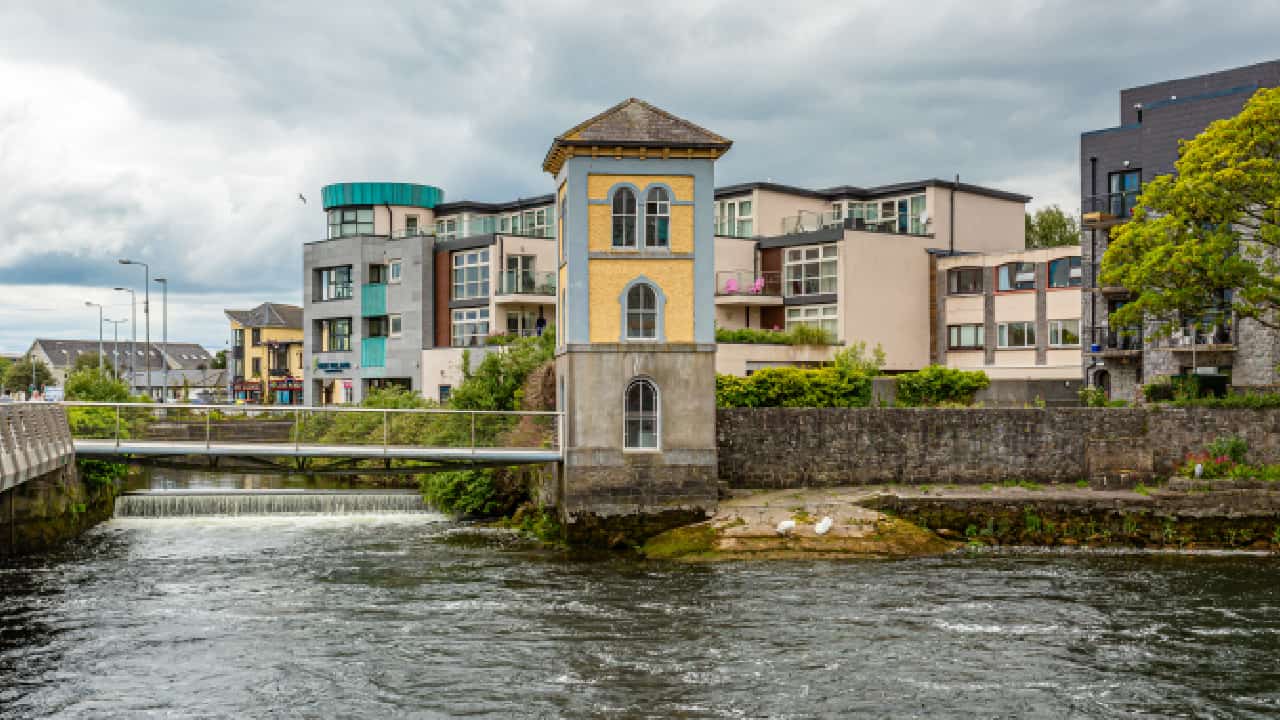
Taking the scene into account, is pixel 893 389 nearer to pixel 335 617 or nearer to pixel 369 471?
pixel 369 471

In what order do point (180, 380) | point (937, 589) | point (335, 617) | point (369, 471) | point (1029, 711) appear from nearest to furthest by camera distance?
point (1029, 711) → point (335, 617) → point (937, 589) → point (369, 471) → point (180, 380)

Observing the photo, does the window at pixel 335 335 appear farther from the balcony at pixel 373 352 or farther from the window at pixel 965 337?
the window at pixel 965 337

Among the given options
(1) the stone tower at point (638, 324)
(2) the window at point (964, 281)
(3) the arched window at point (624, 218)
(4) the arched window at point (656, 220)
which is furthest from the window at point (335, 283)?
(4) the arched window at point (656, 220)

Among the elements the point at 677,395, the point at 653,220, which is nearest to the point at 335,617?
the point at 677,395

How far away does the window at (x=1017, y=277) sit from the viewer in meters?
55.2

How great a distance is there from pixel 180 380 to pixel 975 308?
112 metres

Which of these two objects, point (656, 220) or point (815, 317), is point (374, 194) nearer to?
point (815, 317)

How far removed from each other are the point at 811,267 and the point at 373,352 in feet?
75.9

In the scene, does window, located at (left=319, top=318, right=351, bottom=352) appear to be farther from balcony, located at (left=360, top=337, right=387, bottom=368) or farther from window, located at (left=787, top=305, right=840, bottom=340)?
window, located at (left=787, top=305, right=840, bottom=340)

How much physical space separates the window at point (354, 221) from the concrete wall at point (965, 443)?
3766cm

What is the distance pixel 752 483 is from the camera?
3219 cm

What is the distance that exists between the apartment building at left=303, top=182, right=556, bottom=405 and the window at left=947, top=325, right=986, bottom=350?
19.1 meters

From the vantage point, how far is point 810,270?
55250 millimetres

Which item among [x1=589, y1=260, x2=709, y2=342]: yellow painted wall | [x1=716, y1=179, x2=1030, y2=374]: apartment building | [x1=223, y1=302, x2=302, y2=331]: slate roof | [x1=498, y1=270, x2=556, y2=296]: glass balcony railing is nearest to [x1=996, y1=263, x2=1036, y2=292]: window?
[x1=716, y1=179, x2=1030, y2=374]: apartment building
